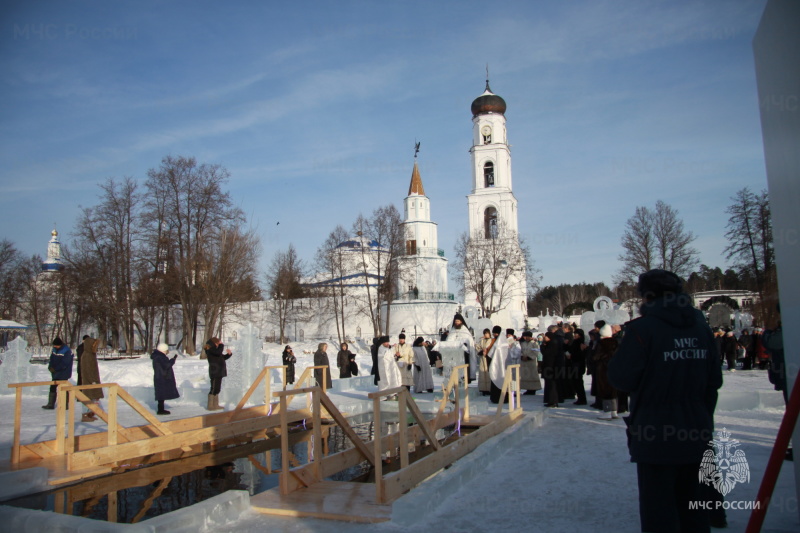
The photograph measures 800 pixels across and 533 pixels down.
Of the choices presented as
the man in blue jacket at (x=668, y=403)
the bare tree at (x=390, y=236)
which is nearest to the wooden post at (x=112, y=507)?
the man in blue jacket at (x=668, y=403)

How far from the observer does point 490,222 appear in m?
58.6

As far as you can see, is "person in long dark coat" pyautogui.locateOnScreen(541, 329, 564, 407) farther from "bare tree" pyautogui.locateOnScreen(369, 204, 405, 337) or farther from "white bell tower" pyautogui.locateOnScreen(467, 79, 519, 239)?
"white bell tower" pyautogui.locateOnScreen(467, 79, 519, 239)

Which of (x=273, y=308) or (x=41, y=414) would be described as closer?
(x=41, y=414)

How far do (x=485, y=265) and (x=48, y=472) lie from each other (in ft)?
145

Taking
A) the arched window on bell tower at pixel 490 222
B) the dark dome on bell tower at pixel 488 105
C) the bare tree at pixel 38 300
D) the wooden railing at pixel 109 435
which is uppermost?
the dark dome on bell tower at pixel 488 105

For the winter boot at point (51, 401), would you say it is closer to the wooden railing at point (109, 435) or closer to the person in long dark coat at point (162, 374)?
the person in long dark coat at point (162, 374)

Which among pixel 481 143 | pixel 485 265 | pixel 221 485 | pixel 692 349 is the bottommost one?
pixel 221 485

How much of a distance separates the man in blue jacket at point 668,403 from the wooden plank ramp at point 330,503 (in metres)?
2.47

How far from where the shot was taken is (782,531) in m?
4.38

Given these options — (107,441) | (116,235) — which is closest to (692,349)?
(107,441)

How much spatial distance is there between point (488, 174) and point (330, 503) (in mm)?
57274

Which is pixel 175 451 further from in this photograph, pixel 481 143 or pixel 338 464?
pixel 481 143

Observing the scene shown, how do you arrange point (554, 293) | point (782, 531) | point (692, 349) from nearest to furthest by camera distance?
point (692, 349)
point (782, 531)
point (554, 293)

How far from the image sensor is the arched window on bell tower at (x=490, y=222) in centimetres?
5759
